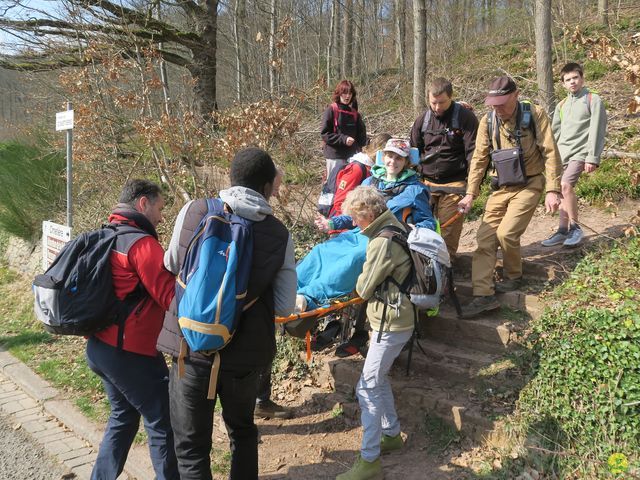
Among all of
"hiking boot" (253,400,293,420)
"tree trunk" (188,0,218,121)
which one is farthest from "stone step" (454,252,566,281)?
"tree trunk" (188,0,218,121)

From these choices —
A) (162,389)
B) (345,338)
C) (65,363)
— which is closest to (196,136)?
(65,363)

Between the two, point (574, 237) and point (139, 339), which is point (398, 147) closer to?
point (574, 237)

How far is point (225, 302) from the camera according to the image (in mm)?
2547

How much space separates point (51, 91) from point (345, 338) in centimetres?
1037

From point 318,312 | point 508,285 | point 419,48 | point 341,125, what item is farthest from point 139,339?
point 419,48

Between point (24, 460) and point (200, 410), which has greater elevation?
point (200, 410)

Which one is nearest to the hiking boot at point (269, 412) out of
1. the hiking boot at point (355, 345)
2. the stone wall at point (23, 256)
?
the hiking boot at point (355, 345)

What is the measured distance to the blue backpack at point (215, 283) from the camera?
100 inches

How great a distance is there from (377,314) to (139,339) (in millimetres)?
1573

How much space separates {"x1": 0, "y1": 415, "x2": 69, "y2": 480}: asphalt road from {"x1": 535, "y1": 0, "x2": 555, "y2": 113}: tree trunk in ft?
25.7

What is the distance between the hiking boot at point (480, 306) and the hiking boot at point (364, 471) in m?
1.64

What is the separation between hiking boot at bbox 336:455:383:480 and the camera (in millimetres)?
3496

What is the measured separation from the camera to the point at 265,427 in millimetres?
4484

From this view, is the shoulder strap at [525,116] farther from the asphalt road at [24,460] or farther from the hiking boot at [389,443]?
the asphalt road at [24,460]
